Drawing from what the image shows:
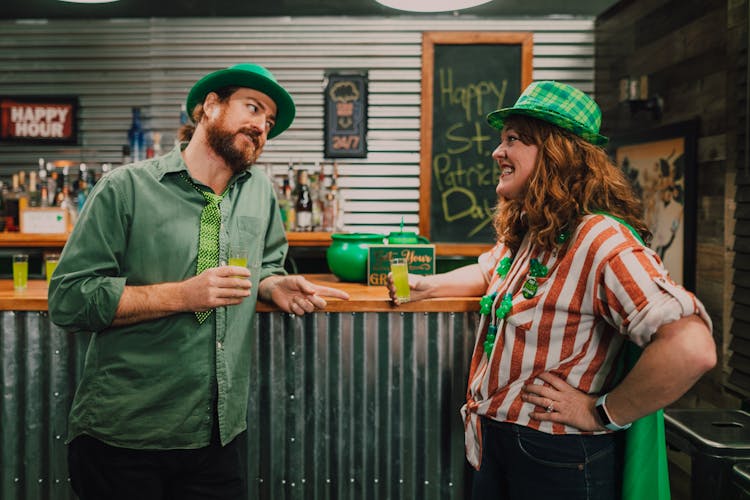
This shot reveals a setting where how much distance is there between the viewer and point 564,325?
69.1 inches

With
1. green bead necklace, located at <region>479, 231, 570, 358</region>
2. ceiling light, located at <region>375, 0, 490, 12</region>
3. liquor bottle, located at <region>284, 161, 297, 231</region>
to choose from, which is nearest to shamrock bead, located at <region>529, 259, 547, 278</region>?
green bead necklace, located at <region>479, 231, 570, 358</region>

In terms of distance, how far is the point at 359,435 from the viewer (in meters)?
2.51

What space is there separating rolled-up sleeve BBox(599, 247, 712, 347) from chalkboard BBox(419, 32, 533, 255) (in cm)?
329

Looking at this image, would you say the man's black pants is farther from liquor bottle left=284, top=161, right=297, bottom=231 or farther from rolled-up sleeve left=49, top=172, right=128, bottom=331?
liquor bottle left=284, top=161, right=297, bottom=231

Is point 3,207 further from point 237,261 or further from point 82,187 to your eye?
point 237,261

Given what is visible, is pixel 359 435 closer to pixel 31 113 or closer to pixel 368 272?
pixel 368 272

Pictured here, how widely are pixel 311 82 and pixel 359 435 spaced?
320 centimetres

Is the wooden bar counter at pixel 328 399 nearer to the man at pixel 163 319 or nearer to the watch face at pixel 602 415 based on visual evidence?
the man at pixel 163 319

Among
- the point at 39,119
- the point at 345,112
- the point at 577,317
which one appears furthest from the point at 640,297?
the point at 39,119

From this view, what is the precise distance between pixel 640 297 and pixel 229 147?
131 centimetres

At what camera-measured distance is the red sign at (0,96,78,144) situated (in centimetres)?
507

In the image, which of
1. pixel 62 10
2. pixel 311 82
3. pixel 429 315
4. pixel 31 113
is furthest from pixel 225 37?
pixel 429 315

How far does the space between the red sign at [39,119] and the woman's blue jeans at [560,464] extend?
4378mm

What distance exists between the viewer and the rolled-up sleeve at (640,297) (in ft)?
5.08
